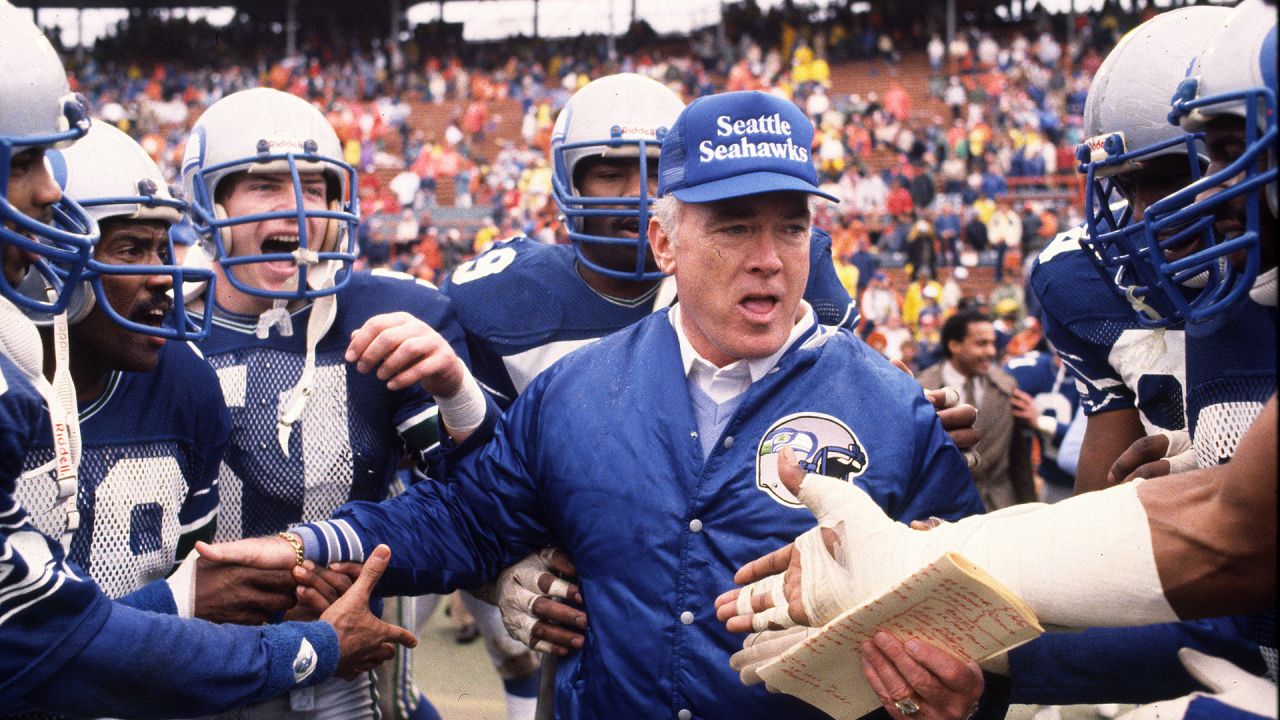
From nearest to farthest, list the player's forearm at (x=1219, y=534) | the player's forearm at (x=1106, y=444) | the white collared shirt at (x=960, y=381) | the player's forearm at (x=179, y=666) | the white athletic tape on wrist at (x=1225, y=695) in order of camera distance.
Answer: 1. the player's forearm at (x=1219, y=534)
2. the white athletic tape on wrist at (x=1225, y=695)
3. the player's forearm at (x=179, y=666)
4. the player's forearm at (x=1106, y=444)
5. the white collared shirt at (x=960, y=381)

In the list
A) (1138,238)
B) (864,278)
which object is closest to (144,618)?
(1138,238)

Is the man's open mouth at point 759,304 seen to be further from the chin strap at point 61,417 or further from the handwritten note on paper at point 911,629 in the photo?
the chin strap at point 61,417

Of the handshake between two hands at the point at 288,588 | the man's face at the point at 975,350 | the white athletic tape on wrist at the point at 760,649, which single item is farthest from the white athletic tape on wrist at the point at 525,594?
the man's face at the point at 975,350

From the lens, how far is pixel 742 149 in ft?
8.38

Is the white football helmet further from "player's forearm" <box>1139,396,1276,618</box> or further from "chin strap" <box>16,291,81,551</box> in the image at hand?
"player's forearm" <box>1139,396,1276,618</box>

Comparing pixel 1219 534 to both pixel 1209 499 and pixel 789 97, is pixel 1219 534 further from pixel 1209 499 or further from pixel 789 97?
pixel 789 97

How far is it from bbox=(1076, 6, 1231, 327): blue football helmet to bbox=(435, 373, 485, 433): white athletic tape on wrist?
150cm

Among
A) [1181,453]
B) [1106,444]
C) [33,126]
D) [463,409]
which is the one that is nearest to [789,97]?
[1106,444]

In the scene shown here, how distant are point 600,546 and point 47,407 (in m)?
1.14

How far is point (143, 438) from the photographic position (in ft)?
9.56

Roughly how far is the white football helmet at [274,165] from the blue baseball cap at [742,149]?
1.18 m

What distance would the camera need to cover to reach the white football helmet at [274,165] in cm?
334

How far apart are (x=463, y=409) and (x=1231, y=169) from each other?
1.78 meters

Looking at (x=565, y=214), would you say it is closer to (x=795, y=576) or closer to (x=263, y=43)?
(x=795, y=576)
